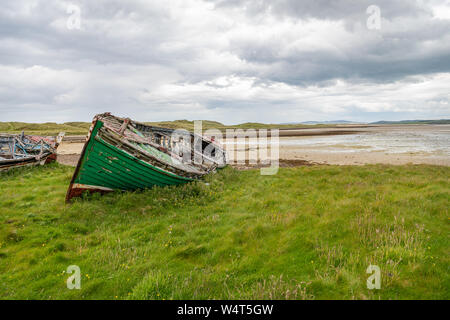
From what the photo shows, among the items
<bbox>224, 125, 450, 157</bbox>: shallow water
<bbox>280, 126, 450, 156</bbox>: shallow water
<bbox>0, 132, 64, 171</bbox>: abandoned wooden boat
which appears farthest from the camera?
<bbox>280, 126, 450, 156</bbox>: shallow water

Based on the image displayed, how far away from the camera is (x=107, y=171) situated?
32.3 feet

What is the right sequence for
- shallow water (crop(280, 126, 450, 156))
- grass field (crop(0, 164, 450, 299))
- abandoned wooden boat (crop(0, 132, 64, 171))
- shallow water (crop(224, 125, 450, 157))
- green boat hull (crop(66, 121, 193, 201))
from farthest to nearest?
shallow water (crop(280, 126, 450, 156)) < shallow water (crop(224, 125, 450, 157)) < abandoned wooden boat (crop(0, 132, 64, 171)) < green boat hull (crop(66, 121, 193, 201)) < grass field (crop(0, 164, 450, 299))

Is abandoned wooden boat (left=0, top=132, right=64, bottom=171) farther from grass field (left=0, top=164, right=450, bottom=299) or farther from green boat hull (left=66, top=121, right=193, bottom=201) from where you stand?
green boat hull (left=66, top=121, right=193, bottom=201)

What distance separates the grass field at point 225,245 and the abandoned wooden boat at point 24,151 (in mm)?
7330

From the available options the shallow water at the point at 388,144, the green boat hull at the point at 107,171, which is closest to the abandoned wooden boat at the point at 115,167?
the green boat hull at the point at 107,171

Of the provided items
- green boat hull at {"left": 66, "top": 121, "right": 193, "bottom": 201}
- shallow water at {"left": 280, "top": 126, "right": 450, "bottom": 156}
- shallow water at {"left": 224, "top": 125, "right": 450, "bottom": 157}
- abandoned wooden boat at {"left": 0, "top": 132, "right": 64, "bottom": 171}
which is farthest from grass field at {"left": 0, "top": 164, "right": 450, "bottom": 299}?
shallow water at {"left": 280, "top": 126, "right": 450, "bottom": 156}

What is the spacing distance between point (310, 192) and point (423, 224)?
19.0 ft

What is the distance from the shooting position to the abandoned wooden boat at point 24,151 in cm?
A: 1623

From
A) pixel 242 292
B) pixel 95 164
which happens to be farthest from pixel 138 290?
pixel 95 164

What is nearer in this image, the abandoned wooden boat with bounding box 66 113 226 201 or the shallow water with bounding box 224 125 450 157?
the abandoned wooden boat with bounding box 66 113 226 201

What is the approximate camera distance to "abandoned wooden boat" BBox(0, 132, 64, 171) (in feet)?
53.3

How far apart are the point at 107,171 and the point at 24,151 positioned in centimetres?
1618

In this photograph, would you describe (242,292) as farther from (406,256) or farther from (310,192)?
(310,192)

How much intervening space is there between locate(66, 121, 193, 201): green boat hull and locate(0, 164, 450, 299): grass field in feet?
1.86
